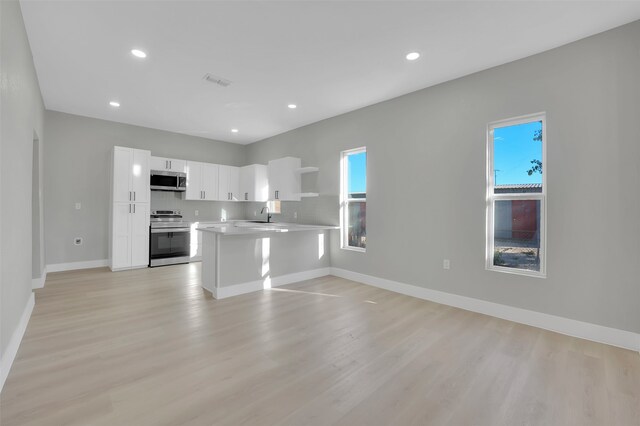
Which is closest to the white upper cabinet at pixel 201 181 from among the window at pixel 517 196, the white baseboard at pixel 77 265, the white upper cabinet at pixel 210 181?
the white upper cabinet at pixel 210 181

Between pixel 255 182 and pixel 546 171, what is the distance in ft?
17.5

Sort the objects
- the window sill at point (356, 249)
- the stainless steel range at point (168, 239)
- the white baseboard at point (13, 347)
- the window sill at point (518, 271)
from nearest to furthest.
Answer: the white baseboard at point (13, 347), the window sill at point (518, 271), the window sill at point (356, 249), the stainless steel range at point (168, 239)

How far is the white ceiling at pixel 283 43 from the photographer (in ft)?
7.97

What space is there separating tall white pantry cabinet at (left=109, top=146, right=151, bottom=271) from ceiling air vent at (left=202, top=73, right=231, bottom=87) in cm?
268

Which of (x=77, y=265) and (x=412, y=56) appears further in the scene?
(x=77, y=265)

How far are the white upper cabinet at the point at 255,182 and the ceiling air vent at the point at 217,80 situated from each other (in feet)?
9.37

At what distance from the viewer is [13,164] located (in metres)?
2.21

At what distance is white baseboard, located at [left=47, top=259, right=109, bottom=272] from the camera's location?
5.14 metres

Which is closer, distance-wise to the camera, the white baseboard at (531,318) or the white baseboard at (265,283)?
the white baseboard at (531,318)

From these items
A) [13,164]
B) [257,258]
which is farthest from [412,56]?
[13,164]

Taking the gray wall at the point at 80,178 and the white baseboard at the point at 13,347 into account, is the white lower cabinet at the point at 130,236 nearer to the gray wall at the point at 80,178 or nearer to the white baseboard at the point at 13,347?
the gray wall at the point at 80,178

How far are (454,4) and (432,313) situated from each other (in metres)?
3.05

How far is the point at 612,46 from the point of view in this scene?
264cm

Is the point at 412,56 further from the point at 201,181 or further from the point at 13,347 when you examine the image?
the point at 201,181
